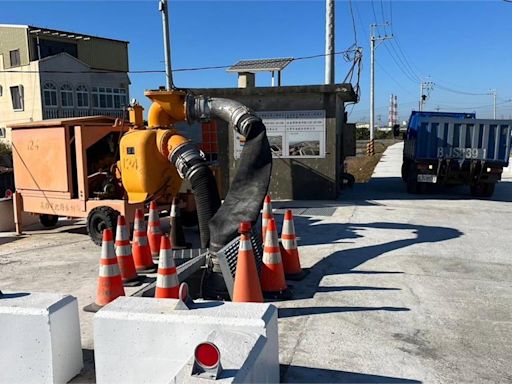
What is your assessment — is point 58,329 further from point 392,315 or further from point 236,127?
point 236,127

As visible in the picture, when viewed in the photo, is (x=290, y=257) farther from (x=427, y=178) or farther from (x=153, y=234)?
(x=427, y=178)

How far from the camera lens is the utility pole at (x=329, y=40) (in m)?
15.4

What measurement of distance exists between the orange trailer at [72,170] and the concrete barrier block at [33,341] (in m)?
4.27

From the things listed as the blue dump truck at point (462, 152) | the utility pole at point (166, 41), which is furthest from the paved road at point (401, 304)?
the utility pole at point (166, 41)

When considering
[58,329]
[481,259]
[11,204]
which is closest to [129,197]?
[11,204]

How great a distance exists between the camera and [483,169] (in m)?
13.1

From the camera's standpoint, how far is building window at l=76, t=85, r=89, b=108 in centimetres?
3916

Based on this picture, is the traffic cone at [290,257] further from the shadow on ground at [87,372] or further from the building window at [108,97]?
the building window at [108,97]

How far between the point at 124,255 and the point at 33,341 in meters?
2.60

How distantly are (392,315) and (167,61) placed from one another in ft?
46.6

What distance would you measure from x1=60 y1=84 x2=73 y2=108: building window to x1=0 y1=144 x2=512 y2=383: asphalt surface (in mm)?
30386

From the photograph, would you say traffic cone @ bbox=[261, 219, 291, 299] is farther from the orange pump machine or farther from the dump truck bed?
the dump truck bed

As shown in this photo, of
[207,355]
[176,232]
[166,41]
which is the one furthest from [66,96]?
[207,355]

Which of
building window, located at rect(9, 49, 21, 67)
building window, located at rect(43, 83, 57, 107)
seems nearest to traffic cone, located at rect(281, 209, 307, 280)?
building window, located at rect(43, 83, 57, 107)
